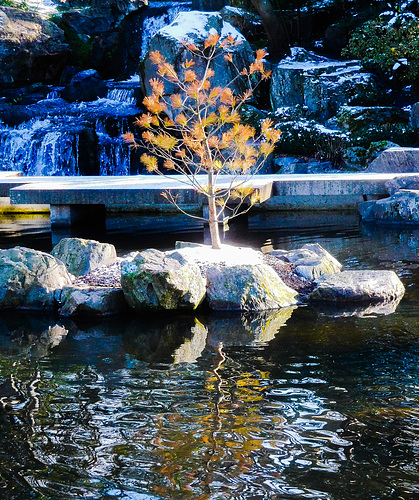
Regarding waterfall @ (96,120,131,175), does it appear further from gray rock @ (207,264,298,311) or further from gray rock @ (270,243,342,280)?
gray rock @ (207,264,298,311)

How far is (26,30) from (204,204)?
46.6 feet

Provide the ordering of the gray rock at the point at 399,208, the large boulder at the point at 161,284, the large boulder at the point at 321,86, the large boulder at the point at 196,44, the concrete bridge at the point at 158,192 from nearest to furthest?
the large boulder at the point at 161,284 < the concrete bridge at the point at 158,192 < the gray rock at the point at 399,208 < the large boulder at the point at 321,86 < the large boulder at the point at 196,44

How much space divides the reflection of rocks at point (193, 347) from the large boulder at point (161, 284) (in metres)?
0.56

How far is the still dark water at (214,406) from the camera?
4.11 metres

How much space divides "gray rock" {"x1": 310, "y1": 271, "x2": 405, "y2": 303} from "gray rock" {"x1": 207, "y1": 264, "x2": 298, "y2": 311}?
0.36 meters

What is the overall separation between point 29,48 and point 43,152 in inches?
235

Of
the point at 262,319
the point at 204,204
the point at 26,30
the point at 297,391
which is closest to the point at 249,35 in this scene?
the point at 26,30

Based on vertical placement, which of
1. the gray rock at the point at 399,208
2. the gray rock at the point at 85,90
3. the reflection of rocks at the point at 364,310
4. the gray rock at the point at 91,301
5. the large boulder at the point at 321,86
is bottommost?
the reflection of rocks at the point at 364,310

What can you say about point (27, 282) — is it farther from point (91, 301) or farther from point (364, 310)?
point (364, 310)

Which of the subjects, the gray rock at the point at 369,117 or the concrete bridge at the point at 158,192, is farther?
the gray rock at the point at 369,117

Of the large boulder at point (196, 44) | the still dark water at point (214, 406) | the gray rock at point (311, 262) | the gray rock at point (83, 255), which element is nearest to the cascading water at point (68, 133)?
the large boulder at point (196, 44)

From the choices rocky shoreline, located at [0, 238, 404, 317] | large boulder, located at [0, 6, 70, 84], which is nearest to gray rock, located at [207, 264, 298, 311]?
rocky shoreline, located at [0, 238, 404, 317]

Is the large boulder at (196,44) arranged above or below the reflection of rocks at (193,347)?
above

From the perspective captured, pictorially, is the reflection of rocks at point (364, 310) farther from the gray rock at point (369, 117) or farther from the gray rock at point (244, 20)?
the gray rock at point (244, 20)
